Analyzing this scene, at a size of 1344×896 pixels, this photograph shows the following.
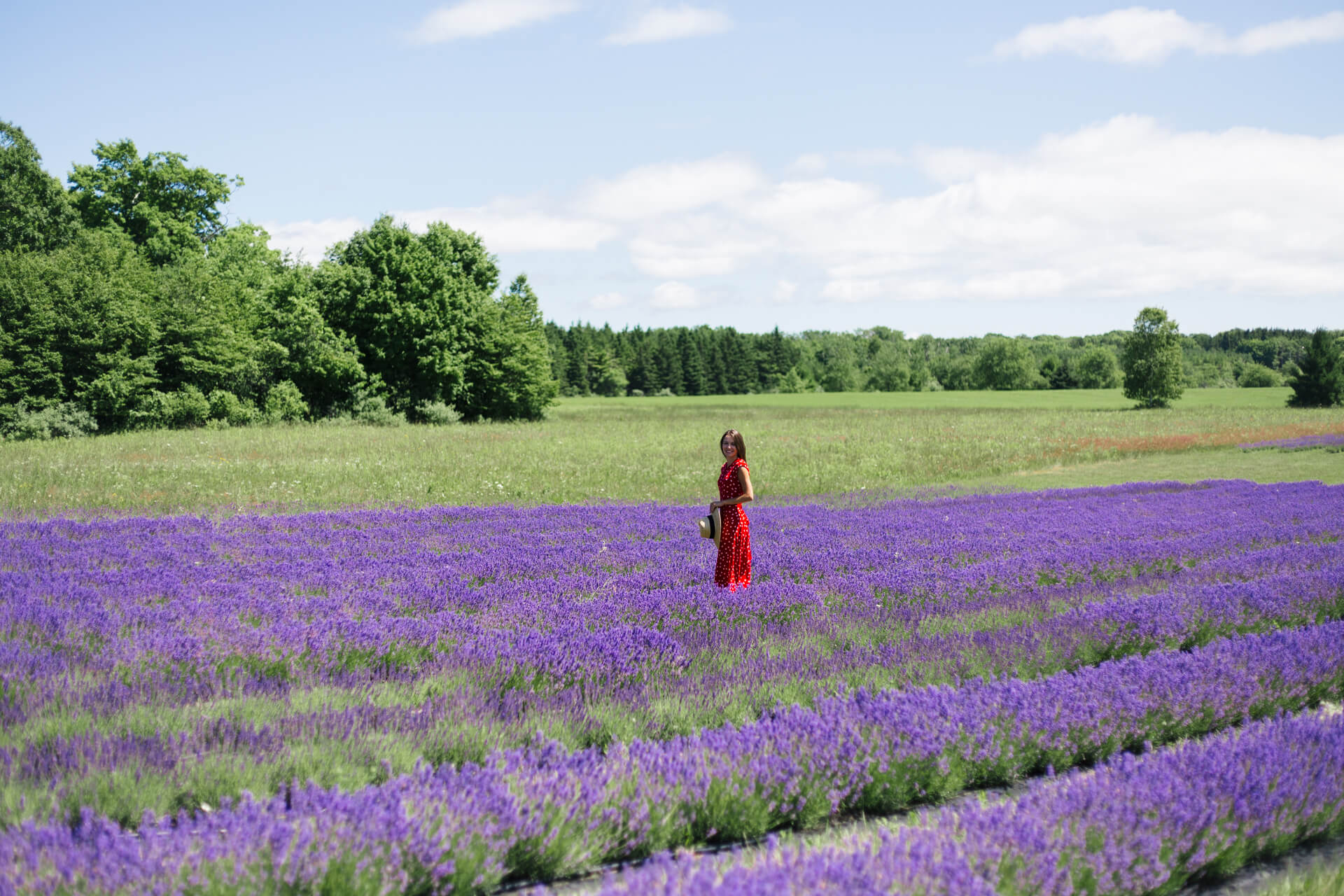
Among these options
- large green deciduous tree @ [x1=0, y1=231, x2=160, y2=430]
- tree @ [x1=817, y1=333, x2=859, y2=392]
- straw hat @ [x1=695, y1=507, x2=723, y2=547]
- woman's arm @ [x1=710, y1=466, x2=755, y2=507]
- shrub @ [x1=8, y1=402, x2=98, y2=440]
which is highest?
tree @ [x1=817, y1=333, x2=859, y2=392]

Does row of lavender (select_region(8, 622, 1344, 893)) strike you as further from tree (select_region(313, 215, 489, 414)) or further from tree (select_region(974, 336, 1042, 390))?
tree (select_region(974, 336, 1042, 390))

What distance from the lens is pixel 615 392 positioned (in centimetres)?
11494

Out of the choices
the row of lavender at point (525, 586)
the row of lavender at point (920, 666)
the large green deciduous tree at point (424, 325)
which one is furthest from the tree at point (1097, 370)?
the row of lavender at point (920, 666)

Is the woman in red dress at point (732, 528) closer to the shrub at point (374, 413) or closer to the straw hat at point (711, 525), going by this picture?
the straw hat at point (711, 525)

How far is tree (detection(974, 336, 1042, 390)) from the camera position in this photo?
124562 mm

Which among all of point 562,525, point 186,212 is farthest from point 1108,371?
point 562,525

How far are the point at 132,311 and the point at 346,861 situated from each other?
36683 millimetres

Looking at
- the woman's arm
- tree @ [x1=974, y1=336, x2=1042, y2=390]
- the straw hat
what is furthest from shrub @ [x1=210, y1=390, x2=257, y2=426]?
tree @ [x1=974, y1=336, x2=1042, y2=390]

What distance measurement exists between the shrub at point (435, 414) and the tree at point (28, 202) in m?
18.8

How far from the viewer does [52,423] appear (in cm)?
2944

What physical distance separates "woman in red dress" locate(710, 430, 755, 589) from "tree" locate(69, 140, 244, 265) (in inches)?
1859

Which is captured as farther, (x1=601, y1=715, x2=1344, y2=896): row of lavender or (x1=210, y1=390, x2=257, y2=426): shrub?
(x1=210, y1=390, x2=257, y2=426): shrub

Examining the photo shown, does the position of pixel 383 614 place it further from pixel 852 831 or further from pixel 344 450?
pixel 344 450

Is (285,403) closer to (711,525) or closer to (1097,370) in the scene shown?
(711,525)
